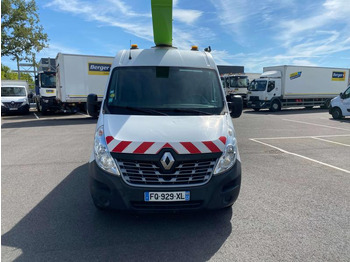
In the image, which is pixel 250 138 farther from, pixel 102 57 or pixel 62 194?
pixel 102 57

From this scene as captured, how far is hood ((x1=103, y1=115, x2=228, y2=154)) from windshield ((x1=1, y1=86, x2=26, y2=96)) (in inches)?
769

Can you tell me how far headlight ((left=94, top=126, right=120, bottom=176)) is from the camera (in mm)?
3135

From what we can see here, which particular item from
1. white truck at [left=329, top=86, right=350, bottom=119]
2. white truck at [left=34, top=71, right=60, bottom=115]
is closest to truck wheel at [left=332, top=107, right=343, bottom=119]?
white truck at [left=329, top=86, right=350, bottom=119]

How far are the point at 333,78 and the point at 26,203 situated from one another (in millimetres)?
27327

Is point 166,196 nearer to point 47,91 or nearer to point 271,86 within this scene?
point 47,91

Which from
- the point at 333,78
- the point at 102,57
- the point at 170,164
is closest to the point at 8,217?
the point at 170,164

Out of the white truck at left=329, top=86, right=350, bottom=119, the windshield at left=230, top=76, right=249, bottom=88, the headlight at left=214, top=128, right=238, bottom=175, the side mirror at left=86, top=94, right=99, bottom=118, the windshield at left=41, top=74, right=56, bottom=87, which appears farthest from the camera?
the windshield at left=230, top=76, right=249, bottom=88

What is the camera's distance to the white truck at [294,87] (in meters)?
21.8

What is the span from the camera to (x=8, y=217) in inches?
148

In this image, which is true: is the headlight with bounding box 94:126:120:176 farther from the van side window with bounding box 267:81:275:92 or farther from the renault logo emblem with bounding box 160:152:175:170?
the van side window with bounding box 267:81:275:92

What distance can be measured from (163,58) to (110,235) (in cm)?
280

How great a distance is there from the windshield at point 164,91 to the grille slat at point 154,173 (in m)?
0.90

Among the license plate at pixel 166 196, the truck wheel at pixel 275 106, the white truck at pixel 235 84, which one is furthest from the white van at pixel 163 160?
the white truck at pixel 235 84

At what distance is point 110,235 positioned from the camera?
3266 millimetres
